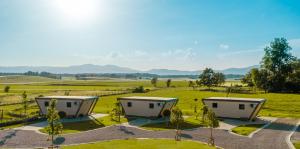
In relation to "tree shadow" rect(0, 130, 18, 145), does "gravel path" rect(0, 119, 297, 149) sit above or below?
above

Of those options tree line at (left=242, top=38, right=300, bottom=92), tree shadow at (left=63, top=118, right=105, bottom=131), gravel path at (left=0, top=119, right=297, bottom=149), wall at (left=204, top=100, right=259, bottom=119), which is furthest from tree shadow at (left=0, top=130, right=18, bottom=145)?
tree line at (left=242, top=38, right=300, bottom=92)

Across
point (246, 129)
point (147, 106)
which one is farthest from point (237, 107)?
point (147, 106)

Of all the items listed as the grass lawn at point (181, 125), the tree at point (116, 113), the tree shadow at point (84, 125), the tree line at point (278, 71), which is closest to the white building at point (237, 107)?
the grass lawn at point (181, 125)

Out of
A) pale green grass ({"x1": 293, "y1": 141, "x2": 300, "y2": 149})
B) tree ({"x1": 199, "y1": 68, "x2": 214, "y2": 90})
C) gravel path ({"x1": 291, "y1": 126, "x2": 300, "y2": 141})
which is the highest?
tree ({"x1": 199, "y1": 68, "x2": 214, "y2": 90})

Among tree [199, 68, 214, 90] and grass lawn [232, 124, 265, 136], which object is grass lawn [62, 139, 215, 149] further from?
tree [199, 68, 214, 90]

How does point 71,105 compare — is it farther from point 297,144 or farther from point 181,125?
point 297,144

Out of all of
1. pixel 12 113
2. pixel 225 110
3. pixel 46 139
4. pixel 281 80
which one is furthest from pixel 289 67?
pixel 46 139

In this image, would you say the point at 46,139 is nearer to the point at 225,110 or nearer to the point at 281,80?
the point at 225,110

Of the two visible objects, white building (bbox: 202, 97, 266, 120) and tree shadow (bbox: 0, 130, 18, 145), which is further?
white building (bbox: 202, 97, 266, 120)
